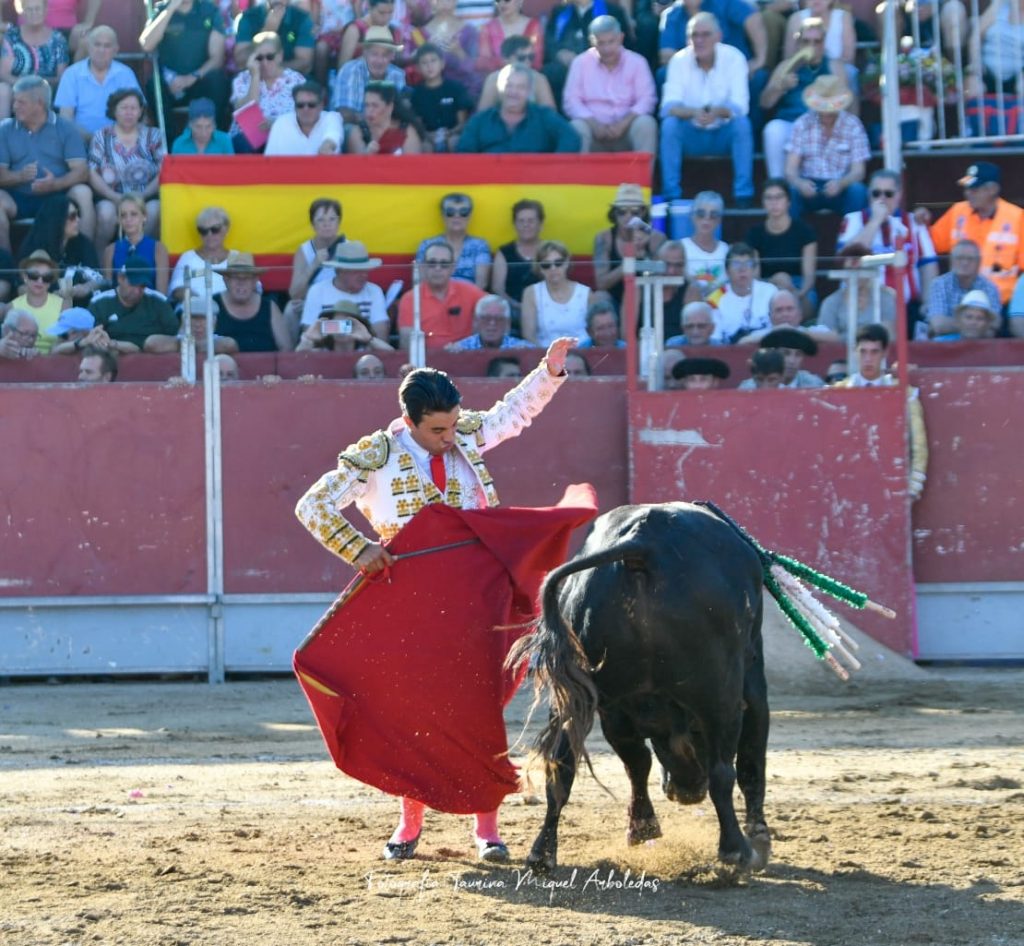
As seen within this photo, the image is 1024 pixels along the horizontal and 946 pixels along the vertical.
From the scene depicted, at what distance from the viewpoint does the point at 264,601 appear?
9.97m

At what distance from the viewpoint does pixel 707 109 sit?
11.4 meters

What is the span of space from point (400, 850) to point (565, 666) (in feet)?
3.08

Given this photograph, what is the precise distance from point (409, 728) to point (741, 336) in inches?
212

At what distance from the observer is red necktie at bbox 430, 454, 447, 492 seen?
5379mm

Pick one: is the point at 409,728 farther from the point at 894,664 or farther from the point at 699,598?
the point at 894,664

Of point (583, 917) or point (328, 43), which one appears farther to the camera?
point (328, 43)

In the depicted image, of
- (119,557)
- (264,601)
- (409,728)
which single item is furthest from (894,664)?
(409,728)

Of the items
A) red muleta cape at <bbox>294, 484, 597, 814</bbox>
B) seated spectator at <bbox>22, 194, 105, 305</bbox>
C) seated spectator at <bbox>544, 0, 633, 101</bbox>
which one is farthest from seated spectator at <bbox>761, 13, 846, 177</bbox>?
red muleta cape at <bbox>294, 484, 597, 814</bbox>

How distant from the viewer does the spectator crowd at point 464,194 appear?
10125 millimetres

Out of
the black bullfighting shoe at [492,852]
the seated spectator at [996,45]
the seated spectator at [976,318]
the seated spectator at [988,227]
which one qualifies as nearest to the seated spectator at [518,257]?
the seated spectator at [976,318]

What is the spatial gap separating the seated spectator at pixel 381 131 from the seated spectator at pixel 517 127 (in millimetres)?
342

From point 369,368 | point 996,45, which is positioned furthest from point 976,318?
point 369,368

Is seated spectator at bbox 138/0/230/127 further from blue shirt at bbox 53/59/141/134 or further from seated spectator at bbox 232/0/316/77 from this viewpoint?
blue shirt at bbox 53/59/141/134

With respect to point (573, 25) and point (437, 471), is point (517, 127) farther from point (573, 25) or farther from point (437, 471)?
point (437, 471)
